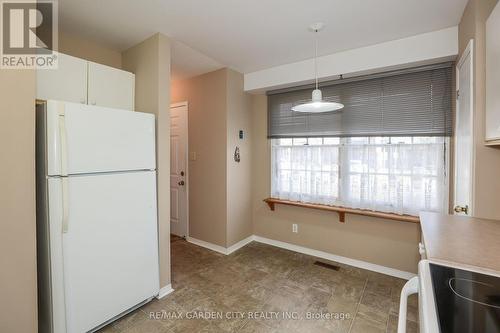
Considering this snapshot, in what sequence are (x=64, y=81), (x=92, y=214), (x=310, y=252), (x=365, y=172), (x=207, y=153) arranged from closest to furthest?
1. (x=92, y=214)
2. (x=64, y=81)
3. (x=365, y=172)
4. (x=310, y=252)
5. (x=207, y=153)

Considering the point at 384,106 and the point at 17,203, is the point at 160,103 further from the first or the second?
the point at 384,106

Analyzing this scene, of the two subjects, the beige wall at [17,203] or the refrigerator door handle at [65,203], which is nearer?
the beige wall at [17,203]

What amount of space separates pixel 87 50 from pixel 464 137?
Answer: 11.3 feet

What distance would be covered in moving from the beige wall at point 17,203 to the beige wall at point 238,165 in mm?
2013

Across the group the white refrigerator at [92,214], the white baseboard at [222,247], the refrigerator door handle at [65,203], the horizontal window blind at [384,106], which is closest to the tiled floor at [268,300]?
the white baseboard at [222,247]

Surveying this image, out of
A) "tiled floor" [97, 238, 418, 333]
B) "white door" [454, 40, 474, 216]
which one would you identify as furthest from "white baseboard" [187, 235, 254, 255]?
"white door" [454, 40, 474, 216]

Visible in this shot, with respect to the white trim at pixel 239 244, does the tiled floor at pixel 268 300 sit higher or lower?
lower

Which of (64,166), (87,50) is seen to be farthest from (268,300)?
(87,50)

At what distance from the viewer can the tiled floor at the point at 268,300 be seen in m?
1.86

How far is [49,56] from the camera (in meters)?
1.77

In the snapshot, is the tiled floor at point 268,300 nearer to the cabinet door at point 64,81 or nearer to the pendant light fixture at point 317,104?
the pendant light fixture at point 317,104

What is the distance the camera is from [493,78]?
134 cm

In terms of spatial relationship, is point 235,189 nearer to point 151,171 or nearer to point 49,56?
point 151,171

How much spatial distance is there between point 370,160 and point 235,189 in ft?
5.63
